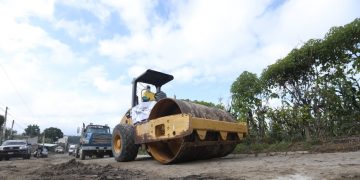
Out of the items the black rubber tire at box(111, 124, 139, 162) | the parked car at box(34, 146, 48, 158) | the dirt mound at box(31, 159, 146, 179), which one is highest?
the parked car at box(34, 146, 48, 158)

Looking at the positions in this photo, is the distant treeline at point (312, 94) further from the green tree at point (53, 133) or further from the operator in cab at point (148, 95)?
the green tree at point (53, 133)

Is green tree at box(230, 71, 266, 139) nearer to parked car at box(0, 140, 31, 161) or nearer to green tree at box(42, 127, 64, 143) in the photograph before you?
Answer: parked car at box(0, 140, 31, 161)

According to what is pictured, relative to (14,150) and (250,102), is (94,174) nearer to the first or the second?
(250,102)

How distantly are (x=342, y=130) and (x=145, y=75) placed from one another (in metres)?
5.87

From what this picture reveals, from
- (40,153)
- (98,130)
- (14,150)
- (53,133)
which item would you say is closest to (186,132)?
(98,130)

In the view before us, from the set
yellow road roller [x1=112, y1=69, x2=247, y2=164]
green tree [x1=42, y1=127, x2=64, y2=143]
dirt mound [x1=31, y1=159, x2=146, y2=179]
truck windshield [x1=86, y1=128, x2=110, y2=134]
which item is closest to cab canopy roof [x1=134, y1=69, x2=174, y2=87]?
yellow road roller [x1=112, y1=69, x2=247, y2=164]

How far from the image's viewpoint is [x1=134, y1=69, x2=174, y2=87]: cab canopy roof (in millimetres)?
11605

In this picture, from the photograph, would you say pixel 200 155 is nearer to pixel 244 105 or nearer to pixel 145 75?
pixel 145 75

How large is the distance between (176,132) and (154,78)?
3788mm

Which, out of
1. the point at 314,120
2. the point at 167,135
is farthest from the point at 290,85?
the point at 167,135

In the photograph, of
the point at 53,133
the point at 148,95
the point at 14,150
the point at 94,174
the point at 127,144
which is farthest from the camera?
the point at 53,133

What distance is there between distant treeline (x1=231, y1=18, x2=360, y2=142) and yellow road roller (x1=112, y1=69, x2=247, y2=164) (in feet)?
11.2

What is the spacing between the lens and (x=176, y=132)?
332 inches

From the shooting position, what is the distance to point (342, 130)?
11.5 meters
